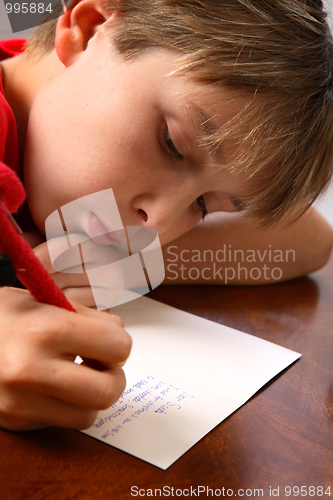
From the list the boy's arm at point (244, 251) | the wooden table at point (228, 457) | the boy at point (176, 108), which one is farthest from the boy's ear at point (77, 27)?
the wooden table at point (228, 457)

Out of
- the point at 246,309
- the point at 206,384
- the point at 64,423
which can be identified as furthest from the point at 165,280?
the point at 64,423

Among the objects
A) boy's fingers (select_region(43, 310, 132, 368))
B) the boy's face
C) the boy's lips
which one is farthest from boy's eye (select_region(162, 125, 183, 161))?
boy's fingers (select_region(43, 310, 132, 368))

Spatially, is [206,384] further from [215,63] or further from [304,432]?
→ [215,63]

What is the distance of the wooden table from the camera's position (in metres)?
0.24

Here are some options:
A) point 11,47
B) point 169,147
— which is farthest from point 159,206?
point 11,47

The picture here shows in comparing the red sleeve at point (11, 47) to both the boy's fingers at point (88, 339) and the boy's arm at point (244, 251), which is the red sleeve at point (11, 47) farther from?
the boy's fingers at point (88, 339)

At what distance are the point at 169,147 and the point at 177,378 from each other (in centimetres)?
24

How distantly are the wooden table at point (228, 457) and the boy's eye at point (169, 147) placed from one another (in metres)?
0.25

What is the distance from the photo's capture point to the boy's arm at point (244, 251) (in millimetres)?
606

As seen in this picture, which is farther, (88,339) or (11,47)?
(11,47)

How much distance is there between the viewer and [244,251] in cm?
65

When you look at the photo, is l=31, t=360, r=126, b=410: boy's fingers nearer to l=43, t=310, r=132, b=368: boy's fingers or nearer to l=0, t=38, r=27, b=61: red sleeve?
l=43, t=310, r=132, b=368: boy's fingers

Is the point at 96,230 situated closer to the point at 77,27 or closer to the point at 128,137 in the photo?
the point at 128,137

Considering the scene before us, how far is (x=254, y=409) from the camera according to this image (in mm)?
337
